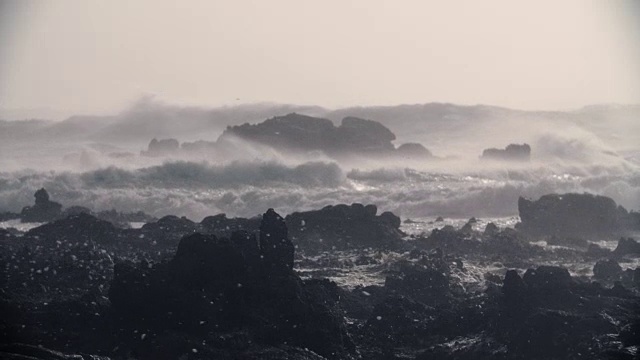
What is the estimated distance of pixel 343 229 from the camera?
113062 millimetres

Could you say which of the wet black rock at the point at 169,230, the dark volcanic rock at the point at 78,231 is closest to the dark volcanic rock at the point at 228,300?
the wet black rock at the point at 169,230

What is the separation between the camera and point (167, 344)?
77.5 meters

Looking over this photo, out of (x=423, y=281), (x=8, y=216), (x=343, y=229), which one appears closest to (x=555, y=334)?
(x=423, y=281)

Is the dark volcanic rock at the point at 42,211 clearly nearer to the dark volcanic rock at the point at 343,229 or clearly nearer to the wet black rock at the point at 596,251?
the dark volcanic rock at the point at 343,229

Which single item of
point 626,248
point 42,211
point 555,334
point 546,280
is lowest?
point 555,334

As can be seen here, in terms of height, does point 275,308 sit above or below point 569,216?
below

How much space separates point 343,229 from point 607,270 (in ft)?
70.5

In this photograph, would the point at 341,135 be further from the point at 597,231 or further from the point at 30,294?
the point at 30,294

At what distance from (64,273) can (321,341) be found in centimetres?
1977

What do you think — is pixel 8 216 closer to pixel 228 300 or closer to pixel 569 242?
pixel 569 242

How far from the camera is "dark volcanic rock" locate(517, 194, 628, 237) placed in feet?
414

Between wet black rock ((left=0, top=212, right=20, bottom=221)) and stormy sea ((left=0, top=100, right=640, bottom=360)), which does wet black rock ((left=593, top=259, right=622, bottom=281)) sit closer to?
stormy sea ((left=0, top=100, right=640, bottom=360))

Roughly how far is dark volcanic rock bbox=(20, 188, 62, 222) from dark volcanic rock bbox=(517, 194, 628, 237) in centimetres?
4215

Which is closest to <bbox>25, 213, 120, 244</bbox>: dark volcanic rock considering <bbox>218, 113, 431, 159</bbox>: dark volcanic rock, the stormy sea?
the stormy sea
